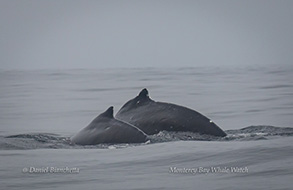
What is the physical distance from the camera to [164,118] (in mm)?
10797

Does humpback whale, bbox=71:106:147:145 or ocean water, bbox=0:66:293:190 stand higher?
humpback whale, bbox=71:106:147:145

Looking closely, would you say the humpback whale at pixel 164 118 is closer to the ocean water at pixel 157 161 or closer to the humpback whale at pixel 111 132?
the ocean water at pixel 157 161

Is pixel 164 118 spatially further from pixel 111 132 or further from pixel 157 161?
pixel 157 161

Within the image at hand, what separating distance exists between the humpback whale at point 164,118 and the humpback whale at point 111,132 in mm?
400

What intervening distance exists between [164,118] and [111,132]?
81cm

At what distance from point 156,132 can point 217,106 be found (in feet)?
28.4

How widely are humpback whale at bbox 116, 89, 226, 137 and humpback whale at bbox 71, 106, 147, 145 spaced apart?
0.40m

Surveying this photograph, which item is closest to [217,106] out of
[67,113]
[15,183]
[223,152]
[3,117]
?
[67,113]

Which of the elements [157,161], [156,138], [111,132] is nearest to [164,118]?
[156,138]

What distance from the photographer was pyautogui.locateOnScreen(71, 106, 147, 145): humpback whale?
34.1 ft

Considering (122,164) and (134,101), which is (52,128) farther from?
(122,164)

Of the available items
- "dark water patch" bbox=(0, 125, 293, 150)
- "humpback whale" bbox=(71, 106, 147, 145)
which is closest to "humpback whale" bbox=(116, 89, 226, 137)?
"dark water patch" bbox=(0, 125, 293, 150)

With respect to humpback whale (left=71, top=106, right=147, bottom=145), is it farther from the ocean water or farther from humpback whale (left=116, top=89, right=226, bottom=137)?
humpback whale (left=116, top=89, right=226, bottom=137)

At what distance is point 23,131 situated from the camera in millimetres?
14367
